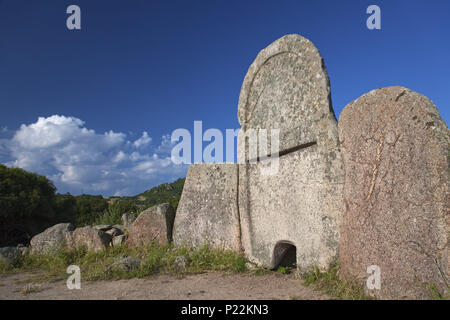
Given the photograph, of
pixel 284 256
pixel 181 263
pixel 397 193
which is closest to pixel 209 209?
pixel 181 263

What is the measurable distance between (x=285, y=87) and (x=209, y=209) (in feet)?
8.76

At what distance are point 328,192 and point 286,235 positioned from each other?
→ 1.00m

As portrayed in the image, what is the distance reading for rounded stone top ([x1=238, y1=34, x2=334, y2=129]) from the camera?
4688 mm

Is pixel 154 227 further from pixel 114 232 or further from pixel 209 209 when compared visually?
pixel 209 209

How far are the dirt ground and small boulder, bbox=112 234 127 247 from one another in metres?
1.74

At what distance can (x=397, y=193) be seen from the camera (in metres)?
3.46

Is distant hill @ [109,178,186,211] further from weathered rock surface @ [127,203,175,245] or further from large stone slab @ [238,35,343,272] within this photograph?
large stone slab @ [238,35,343,272]

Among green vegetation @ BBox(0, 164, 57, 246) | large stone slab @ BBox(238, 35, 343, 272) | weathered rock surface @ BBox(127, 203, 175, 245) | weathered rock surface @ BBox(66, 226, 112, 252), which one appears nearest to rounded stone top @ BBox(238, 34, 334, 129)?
large stone slab @ BBox(238, 35, 343, 272)

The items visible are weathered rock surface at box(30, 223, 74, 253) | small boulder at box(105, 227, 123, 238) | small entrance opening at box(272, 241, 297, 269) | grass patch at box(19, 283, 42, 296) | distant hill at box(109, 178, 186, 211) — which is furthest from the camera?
distant hill at box(109, 178, 186, 211)

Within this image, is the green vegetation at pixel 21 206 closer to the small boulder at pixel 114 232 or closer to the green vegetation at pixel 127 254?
the green vegetation at pixel 127 254

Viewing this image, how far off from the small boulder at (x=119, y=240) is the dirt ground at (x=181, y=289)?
5.72 feet

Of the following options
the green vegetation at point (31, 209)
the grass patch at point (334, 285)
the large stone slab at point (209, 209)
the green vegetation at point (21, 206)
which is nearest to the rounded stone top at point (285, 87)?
the large stone slab at point (209, 209)

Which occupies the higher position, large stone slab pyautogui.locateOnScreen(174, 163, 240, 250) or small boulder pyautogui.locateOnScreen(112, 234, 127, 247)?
large stone slab pyautogui.locateOnScreen(174, 163, 240, 250)
